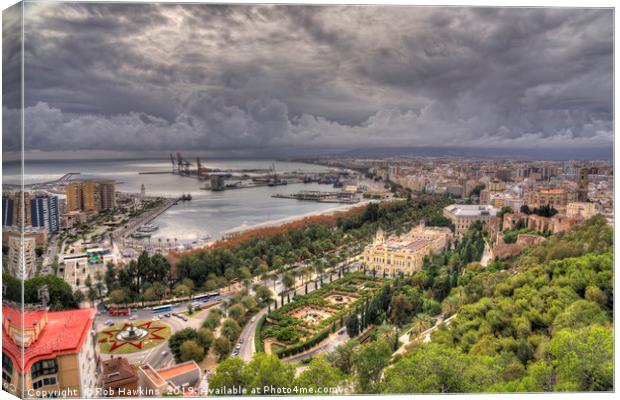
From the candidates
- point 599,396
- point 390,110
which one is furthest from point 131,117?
point 599,396

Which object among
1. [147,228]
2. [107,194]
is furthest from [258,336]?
[107,194]

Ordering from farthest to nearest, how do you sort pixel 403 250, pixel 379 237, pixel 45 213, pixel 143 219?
1. pixel 379 237
2. pixel 403 250
3. pixel 143 219
4. pixel 45 213

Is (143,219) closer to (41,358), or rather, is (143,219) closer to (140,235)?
(140,235)

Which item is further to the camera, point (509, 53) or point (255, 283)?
point (255, 283)

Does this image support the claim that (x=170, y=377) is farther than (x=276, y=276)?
No

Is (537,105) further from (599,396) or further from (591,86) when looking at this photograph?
(599,396)

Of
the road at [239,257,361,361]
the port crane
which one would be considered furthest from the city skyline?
the road at [239,257,361,361]

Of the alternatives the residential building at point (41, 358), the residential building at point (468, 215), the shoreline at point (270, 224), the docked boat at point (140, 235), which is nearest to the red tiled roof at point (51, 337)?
the residential building at point (41, 358)
